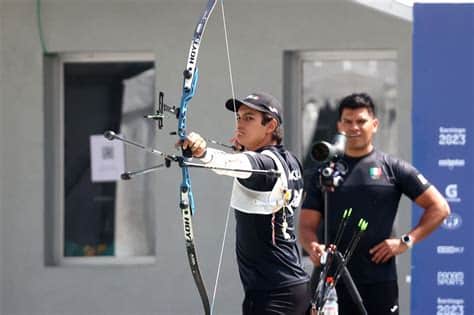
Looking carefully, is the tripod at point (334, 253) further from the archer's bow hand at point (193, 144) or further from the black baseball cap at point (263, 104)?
the archer's bow hand at point (193, 144)

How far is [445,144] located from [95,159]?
130 inches

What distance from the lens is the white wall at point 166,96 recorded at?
9.05 m

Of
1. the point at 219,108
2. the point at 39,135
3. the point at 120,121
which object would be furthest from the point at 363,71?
the point at 39,135

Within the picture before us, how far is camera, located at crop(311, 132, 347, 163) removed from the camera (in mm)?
6223

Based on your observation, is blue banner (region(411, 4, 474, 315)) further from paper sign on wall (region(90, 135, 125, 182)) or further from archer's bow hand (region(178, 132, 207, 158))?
paper sign on wall (region(90, 135, 125, 182))

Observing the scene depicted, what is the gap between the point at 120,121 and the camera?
960cm

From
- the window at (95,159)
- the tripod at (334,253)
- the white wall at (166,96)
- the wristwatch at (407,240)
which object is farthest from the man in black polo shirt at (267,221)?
the window at (95,159)

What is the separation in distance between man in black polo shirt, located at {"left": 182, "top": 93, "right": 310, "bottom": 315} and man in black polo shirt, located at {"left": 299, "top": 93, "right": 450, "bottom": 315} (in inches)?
37.9

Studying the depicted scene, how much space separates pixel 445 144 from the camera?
24.2ft

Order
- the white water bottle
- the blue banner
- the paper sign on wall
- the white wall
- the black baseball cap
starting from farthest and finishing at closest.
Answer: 1. the paper sign on wall
2. the white wall
3. the blue banner
4. the white water bottle
5. the black baseball cap

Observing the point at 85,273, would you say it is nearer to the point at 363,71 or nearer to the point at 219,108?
the point at 219,108

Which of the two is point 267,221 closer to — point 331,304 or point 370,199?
point 331,304

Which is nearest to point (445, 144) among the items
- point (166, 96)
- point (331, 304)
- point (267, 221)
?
point (331, 304)

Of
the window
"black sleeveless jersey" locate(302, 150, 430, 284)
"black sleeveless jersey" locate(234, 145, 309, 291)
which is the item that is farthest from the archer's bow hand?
the window
